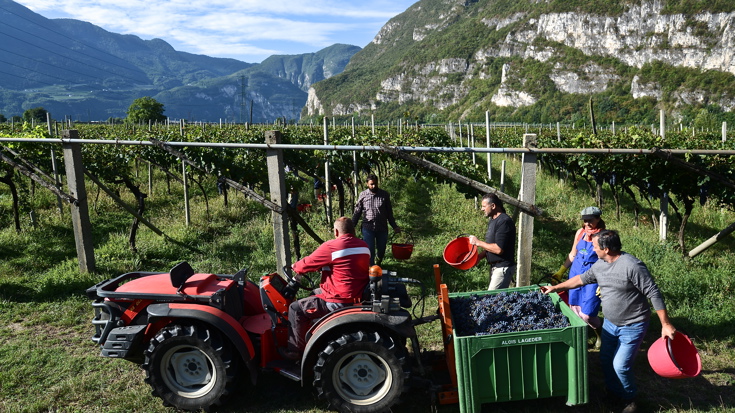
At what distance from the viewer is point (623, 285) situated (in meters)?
3.59

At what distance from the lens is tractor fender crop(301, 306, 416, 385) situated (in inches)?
140

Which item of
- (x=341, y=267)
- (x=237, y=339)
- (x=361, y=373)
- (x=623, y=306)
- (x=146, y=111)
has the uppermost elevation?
(x=146, y=111)

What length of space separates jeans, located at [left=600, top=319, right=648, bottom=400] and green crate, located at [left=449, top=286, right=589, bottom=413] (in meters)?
0.43

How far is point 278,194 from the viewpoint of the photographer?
529 cm

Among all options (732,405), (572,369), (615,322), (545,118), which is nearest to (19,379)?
(572,369)

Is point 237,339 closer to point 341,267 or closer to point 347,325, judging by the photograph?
point 347,325

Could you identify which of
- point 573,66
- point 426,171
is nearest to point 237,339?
point 426,171

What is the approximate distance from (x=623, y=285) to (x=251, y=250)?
19.3 feet

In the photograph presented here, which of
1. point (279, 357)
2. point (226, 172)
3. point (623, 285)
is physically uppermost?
point (226, 172)

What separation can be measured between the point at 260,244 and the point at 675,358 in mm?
6111

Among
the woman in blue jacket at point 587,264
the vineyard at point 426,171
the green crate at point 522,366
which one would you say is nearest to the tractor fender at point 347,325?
the green crate at point 522,366

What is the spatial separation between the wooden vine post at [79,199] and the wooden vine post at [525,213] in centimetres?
555

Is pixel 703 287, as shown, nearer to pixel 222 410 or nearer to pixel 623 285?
pixel 623 285

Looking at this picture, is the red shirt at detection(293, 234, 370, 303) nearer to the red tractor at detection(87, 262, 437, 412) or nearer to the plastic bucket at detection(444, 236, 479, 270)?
the red tractor at detection(87, 262, 437, 412)
